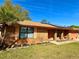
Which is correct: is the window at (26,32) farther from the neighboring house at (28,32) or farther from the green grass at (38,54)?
the green grass at (38,54)

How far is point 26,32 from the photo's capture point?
1836cm

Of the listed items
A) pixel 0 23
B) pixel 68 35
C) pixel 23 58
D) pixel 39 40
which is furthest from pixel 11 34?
pixel 68 35

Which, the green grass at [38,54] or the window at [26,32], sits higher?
the window at [26,32]

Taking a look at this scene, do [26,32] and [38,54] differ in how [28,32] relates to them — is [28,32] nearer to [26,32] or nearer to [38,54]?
[26,32]

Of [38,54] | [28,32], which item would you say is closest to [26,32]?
[28,32]

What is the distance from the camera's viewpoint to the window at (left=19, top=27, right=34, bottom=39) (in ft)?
58.5

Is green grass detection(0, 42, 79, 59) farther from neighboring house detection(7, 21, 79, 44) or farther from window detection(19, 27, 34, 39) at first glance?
window detection(19, 27, 34, 39)

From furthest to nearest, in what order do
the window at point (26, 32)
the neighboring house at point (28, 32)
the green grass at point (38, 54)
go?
the window at point (26, 32)
the neighboring house at point (28, 32)
the green grass at point (38, 54)

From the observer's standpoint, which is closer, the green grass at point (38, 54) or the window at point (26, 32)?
the green grass at point (38, 54)

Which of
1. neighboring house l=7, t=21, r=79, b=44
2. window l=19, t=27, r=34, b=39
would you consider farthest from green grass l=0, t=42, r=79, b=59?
window l=19, t=27, r=34, b=39

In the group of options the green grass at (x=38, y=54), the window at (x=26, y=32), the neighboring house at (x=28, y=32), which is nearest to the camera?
the green grass at (x=38, y=54)

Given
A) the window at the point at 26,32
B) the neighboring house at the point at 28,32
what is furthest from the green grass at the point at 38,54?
the window at the point at 26,32

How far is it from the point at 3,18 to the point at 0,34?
2.89 metres

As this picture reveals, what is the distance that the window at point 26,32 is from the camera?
17844 millimetres
